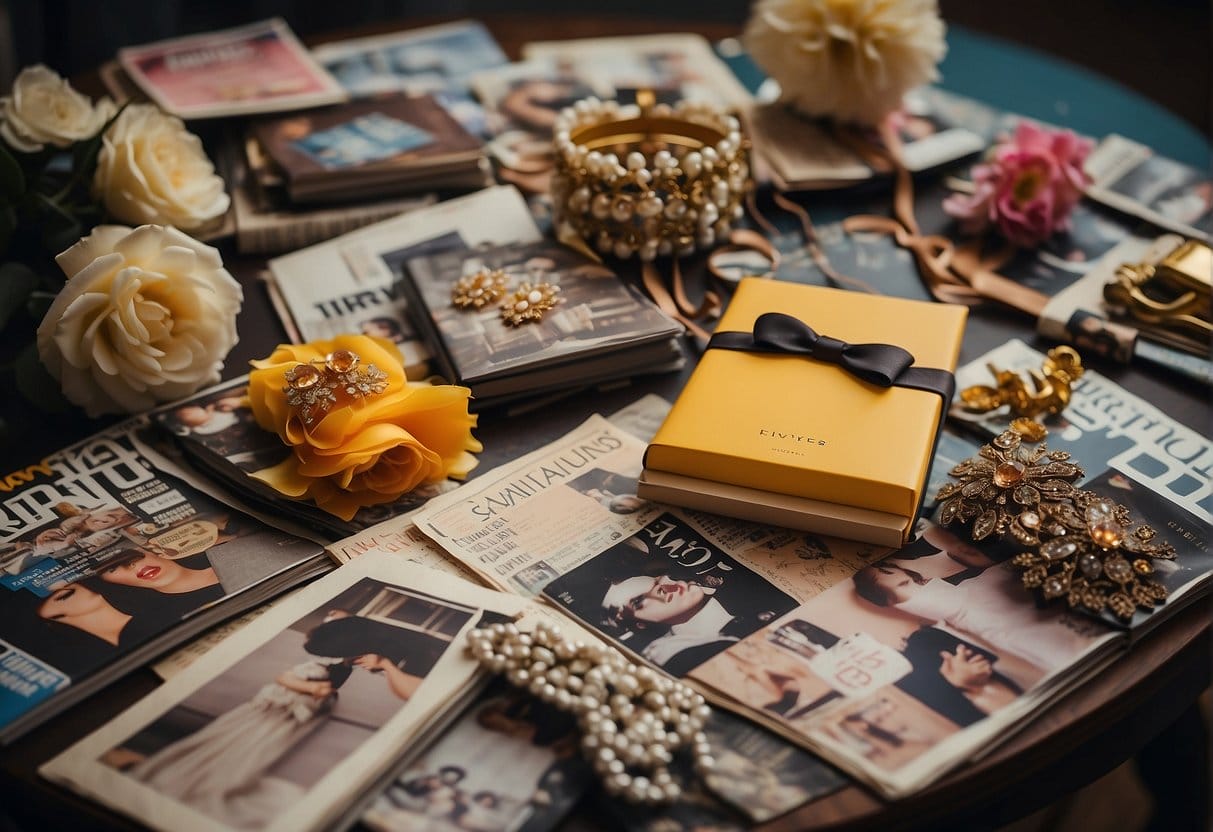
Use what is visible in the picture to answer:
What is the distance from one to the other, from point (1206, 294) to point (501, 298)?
2.64 ft

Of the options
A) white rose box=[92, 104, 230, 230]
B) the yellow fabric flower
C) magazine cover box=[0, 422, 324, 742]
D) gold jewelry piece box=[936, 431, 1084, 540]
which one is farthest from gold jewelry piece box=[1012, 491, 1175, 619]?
white rose box=[92, 104, 230, 230]

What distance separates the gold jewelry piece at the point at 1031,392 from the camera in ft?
3.72

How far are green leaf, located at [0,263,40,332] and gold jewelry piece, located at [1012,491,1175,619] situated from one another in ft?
3.41

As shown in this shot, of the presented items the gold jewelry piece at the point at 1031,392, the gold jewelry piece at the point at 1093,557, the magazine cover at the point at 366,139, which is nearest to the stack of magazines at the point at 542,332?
the magazine cover at the point at 366,139

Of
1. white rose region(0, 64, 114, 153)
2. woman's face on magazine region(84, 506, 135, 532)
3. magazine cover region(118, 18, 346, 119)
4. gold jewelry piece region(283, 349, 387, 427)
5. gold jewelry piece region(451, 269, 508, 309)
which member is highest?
white rose region(0, 64, 114, 153)

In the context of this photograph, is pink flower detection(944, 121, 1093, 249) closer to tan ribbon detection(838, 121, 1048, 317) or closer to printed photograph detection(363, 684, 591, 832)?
tan ribbon detection(838, 121, 1048, 317)

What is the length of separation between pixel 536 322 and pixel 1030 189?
683 mm

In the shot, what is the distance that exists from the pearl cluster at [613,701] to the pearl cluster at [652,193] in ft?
1.93

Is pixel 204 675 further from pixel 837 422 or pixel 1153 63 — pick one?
pixel 1153 63

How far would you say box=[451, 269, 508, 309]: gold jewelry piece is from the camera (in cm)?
121

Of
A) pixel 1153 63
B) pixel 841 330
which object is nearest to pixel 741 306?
pixel 841 330

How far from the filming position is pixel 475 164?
1456mm

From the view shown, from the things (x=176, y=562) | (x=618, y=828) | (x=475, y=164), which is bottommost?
(x=618, y=828)

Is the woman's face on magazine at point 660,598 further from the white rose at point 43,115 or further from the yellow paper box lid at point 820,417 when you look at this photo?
the white rose at point 43,115
